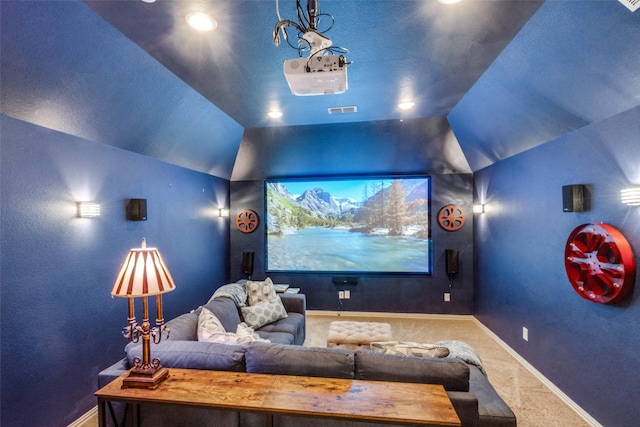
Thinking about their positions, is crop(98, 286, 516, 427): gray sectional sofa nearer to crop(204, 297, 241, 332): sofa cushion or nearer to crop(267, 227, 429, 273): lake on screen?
crop(204, 297, 241, 332): sofa cushion

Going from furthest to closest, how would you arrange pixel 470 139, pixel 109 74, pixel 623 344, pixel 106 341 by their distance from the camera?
pixel 470 139 < pixel 106 341 < pixel 109 74 < pixel 623 344

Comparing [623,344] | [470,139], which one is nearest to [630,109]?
[623,344]

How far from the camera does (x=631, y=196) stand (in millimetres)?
1961

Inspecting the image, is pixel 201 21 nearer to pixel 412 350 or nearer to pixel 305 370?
pixel 305 370

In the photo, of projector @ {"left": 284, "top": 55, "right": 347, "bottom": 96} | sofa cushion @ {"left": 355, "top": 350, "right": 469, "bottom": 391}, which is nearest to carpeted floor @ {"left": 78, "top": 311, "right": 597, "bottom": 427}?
sofa cushion @ {"left": 355, "top": 350, "right": 469, "bottom": 391}

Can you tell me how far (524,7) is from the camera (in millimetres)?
1824

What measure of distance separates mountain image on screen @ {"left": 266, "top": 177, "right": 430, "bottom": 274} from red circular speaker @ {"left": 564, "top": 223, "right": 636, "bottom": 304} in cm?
252

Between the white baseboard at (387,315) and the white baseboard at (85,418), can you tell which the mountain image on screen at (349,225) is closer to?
the white baseboard at (387,315)

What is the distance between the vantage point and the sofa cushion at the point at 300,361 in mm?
1755

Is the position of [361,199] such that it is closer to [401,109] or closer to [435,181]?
[435,181]

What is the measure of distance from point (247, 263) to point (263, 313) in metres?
2.09

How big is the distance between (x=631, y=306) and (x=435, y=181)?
3154 millimetres

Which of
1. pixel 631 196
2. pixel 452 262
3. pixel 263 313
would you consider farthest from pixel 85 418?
pixel 452 262

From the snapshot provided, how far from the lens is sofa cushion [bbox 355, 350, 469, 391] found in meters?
1.68
